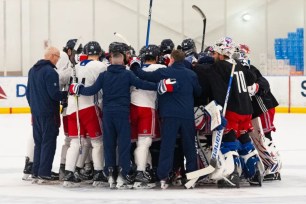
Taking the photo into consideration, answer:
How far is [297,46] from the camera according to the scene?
75.7ft

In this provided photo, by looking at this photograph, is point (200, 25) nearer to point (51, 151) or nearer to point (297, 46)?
point (297, 46)

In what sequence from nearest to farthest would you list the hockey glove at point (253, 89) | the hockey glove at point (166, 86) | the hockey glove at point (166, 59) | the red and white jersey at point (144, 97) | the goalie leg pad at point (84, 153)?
the hockey glove at point (166, 86)
the red and white jersey at point (144, 97)
the goalie leg pad at point (84, 153)
the hockey glove at point (253, 89)
the hockey glove at point (166, 59)

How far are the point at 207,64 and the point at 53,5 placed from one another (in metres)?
14.0

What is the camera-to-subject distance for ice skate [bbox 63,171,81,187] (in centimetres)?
985

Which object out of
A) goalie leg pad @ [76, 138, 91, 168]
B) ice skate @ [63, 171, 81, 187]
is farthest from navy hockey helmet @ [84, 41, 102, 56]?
ice skate @ [63, 171, 81, 187]

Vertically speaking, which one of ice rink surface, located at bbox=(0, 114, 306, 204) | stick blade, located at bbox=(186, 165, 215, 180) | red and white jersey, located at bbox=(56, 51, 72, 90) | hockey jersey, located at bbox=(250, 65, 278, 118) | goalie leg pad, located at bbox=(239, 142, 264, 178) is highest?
red and white jersey, located at bbox=(56, 51, 72, 90)

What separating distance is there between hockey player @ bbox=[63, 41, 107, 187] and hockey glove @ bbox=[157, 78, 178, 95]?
0.72 m

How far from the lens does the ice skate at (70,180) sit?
9.85 m

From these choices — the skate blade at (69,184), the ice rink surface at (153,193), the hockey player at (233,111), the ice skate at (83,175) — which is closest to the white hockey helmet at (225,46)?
the hockey player at (233,111)

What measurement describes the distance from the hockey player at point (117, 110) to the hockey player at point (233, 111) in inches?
26.8

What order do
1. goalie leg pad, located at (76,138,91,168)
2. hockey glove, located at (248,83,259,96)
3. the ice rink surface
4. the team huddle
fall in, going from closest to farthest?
the ice rink surface
the team huddle
goalie leg pad, located at (76,138,91,168)
hockey glove, located at (248,83,259,96)

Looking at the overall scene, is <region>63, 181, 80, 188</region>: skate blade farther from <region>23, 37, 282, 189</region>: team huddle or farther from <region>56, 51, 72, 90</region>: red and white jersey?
<region>56, 51, 72, 90</region>: red and white jersey

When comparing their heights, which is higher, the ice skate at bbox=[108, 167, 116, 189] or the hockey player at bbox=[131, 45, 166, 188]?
the hockey player at bbox=[131, 45, 166, 188]

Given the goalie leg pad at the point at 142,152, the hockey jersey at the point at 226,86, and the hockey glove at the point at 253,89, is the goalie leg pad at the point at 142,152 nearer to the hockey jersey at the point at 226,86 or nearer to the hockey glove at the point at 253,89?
the hockey jersey at the point at 226,86
